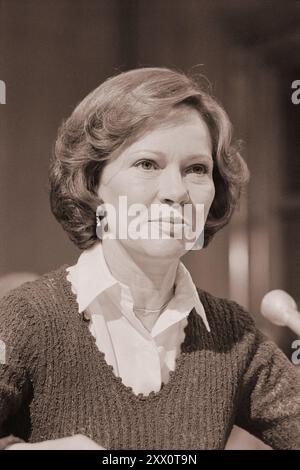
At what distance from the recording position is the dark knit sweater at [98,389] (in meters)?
0.72

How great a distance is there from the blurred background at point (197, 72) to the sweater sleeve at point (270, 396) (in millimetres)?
41

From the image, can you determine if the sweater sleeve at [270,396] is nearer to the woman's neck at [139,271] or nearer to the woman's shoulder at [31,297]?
the woman's neck at [139,271]

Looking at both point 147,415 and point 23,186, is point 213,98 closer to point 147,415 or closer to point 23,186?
point 23,186

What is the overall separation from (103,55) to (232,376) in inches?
18.6

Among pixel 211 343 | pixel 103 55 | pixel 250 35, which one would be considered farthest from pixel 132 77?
pixel 211 343

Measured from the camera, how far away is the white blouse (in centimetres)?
76

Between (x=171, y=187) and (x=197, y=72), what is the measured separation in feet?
0.71

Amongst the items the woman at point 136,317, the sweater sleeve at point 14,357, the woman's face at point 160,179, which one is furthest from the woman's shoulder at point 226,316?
the sweater sleeve at point 14,357

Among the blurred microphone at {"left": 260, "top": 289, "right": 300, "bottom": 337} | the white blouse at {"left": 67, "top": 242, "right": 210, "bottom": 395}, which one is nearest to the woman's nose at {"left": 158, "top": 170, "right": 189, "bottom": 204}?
the white blouse at {"left": 67, "top": 242, "right": 210, "bottom": 395}

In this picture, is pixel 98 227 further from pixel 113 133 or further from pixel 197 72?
pixel 197 72

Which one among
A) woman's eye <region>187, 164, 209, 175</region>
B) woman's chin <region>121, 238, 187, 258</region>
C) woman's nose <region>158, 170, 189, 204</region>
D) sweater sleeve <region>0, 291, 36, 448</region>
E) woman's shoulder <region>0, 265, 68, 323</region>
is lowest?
sweater sleeve <region>0, 291, 36, 448</region>

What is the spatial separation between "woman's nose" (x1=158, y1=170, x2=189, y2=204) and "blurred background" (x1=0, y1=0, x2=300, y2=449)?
0.14 metres

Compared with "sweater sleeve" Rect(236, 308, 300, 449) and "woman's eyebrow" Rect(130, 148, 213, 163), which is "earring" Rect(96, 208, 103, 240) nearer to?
"woman's eyebrow" Rect(130, 148, 213, 163)

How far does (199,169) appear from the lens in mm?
789
